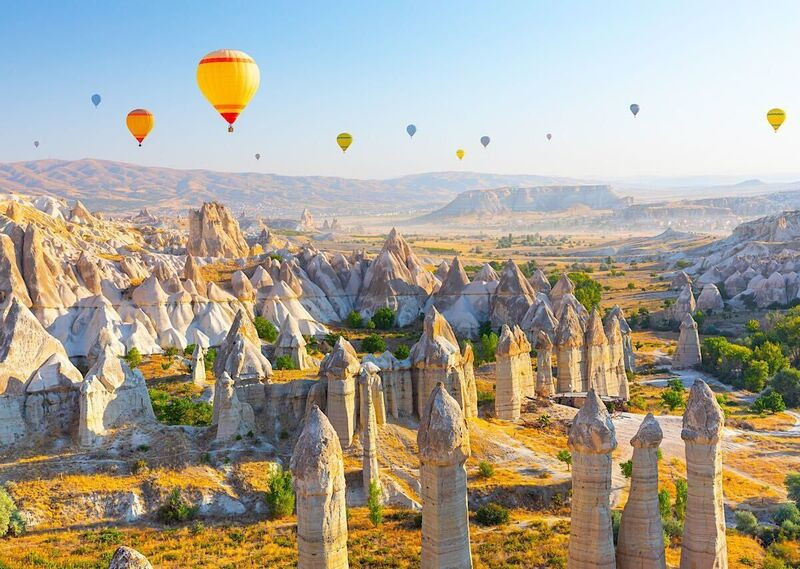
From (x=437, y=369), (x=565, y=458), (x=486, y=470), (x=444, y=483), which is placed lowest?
(x=565, y=458)

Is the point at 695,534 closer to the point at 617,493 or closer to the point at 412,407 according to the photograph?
the point at 617,493

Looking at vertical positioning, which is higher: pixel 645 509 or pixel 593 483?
pixel 593 483

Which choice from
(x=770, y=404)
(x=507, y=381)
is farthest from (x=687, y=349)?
(x=507, y=381)

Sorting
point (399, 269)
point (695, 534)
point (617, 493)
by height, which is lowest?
point (617, 493)

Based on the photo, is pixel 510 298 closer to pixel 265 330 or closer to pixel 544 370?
pixel 265 330

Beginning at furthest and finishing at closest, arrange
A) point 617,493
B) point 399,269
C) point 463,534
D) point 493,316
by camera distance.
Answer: point 399,269
point 493,316
point 617,493
point 463,534

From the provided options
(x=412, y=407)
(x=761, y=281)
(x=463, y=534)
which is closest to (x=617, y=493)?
(x=412, y=407)

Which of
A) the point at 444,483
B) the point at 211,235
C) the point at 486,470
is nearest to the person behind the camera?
the point at 444,483

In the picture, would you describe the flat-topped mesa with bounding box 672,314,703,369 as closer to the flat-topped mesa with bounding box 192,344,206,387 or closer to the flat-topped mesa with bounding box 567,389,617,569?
the flat-topped mesa with bounding box 192,344,206,387
